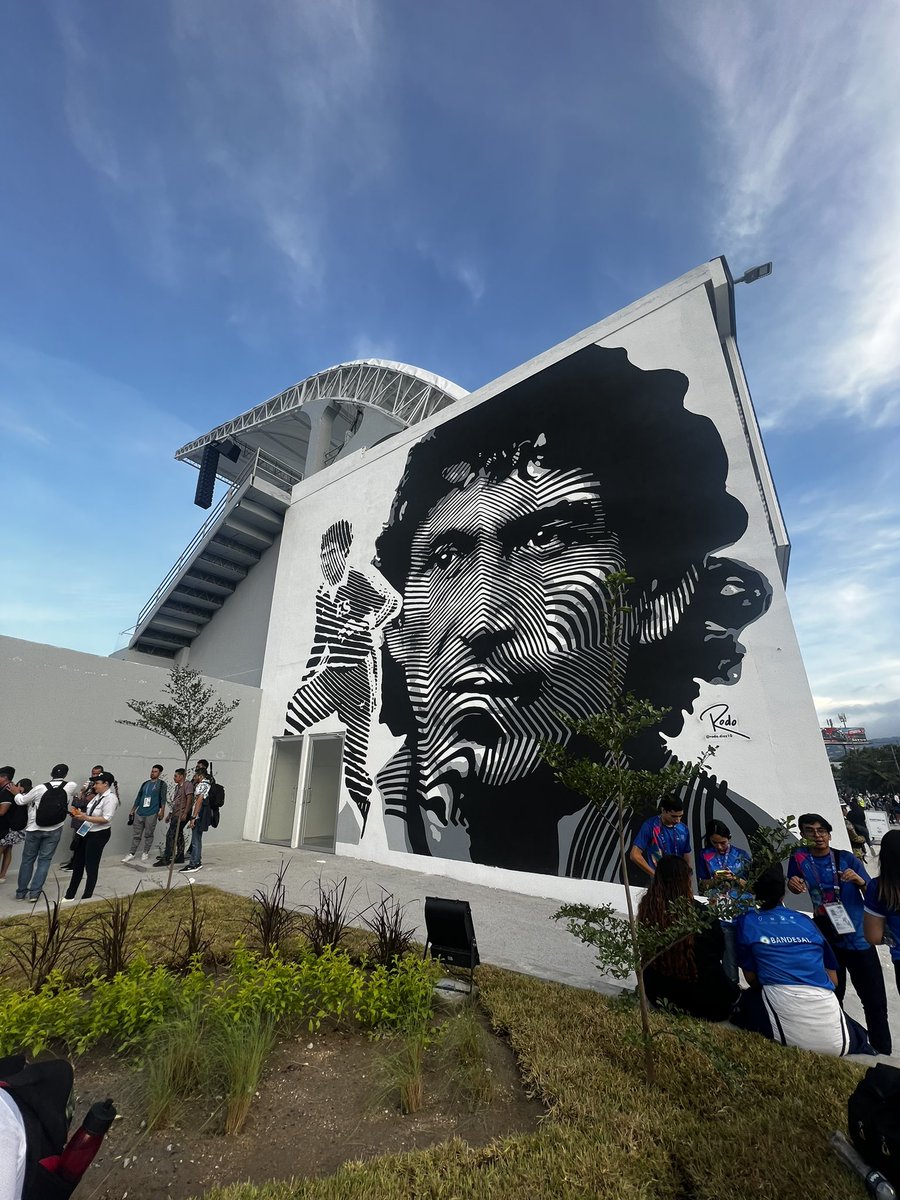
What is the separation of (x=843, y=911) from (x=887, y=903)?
0.53 m

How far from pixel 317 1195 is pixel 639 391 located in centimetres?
1076

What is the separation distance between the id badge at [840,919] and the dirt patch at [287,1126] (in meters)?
2.54

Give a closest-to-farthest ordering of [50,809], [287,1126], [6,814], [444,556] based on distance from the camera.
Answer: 1. [287,1126]
2. [50,809]
3. [6,814]
4. [444,556]

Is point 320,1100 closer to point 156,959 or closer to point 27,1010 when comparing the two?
point 27,1010

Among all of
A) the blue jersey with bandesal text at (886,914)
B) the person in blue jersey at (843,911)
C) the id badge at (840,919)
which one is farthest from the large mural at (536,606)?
the blue jersey with bandesal text at (886,914)

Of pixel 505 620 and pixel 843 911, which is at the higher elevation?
pixel 505 620

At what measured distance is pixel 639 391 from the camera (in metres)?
9.73

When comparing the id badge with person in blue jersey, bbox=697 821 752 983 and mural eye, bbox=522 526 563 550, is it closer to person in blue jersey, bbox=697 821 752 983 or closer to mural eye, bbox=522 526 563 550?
person in blue jersey, bbox=697 821 752 983

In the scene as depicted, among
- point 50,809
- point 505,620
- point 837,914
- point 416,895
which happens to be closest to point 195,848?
point 50,809

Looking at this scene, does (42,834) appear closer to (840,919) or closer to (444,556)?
(444,556)

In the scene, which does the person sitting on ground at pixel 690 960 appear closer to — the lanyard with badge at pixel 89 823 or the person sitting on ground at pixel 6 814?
the lanyard with badge at pixel 89 823

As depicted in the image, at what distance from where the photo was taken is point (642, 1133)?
8.30ft

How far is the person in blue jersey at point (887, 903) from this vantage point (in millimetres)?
3312

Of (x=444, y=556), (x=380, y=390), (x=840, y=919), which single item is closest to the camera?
(x=840, y=919)
